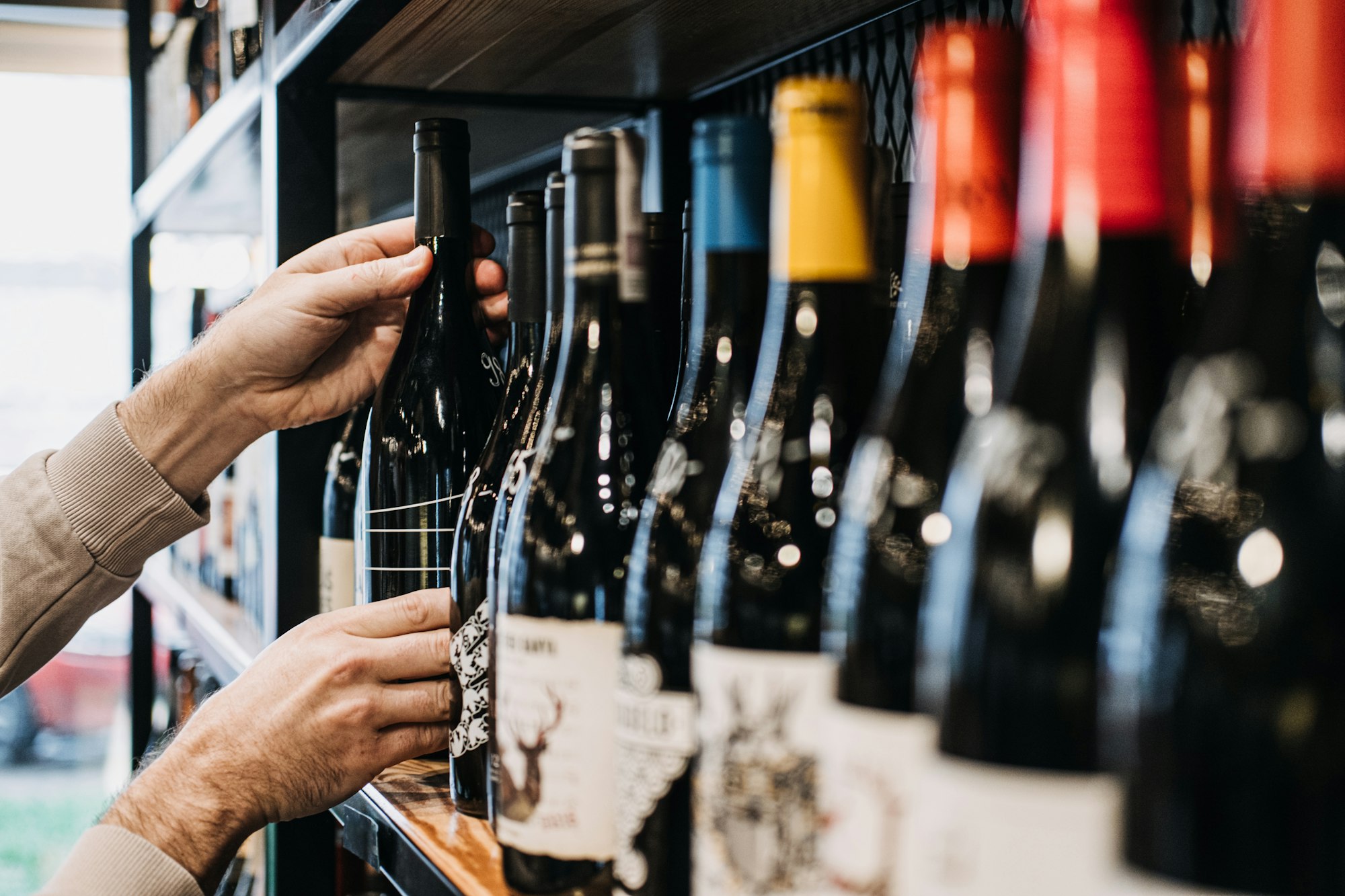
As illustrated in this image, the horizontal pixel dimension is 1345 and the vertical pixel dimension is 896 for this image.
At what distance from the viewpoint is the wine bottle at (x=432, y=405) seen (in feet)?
2.86

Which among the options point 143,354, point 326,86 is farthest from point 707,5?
point 143,354

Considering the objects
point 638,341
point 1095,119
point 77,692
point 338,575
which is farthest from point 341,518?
point 77,692

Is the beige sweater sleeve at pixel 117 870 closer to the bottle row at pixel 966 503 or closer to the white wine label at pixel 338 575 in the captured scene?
the white wine label at pixel 338 575

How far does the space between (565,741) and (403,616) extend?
13.0 inches

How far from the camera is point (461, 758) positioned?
0.74 metres

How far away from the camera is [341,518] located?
1137mm

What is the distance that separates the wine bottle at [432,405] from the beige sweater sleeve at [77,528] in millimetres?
442

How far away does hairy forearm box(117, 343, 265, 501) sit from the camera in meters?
1.20

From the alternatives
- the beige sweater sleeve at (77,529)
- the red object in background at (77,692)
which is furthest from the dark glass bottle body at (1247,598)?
the red object in background at (77,692)

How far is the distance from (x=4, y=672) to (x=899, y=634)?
1.23 m

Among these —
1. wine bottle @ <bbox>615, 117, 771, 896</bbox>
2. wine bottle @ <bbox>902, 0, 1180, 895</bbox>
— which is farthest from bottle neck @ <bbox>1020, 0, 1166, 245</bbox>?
wine bottle @ <bbox>615, 117, 771, 896</bbox>

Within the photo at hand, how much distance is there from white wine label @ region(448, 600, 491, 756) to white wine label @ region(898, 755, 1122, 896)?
44 cm

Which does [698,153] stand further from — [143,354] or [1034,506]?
[143,354]

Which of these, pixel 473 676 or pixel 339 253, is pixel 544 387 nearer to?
pixel 473 676
